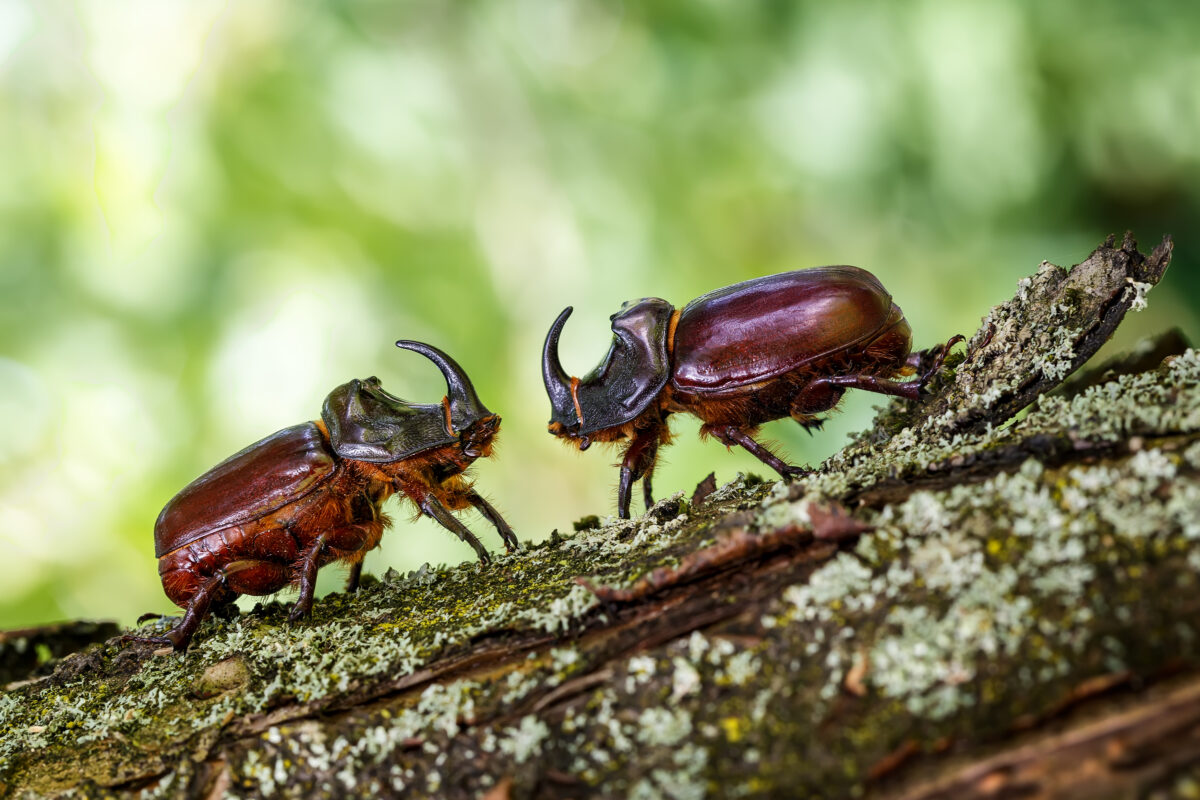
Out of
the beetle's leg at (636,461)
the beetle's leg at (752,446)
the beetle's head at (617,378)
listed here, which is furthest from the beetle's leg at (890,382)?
the beetle's leg at (636,461)

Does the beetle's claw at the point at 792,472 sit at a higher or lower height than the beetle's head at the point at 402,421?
lower

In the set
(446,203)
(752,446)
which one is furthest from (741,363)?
(446,203)

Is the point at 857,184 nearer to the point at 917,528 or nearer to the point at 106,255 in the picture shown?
the point at 917,528

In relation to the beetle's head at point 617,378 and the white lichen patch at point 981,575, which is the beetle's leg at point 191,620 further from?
the white lichen patch at point 981,575

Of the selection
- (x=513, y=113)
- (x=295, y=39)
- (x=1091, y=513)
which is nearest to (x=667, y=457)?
(x=513, y=113)

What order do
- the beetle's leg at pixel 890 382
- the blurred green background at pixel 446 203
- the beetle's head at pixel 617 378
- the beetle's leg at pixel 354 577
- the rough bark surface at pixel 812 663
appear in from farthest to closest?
the blurred green background at pixel 446 203
the beetle's head at pixel 617 378
the beetle's leg at pixel 354 577
the beetle's leg at pixel 890 382
the rough bark surface at pixel 812 663

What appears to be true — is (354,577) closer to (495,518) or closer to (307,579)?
(307,579)
